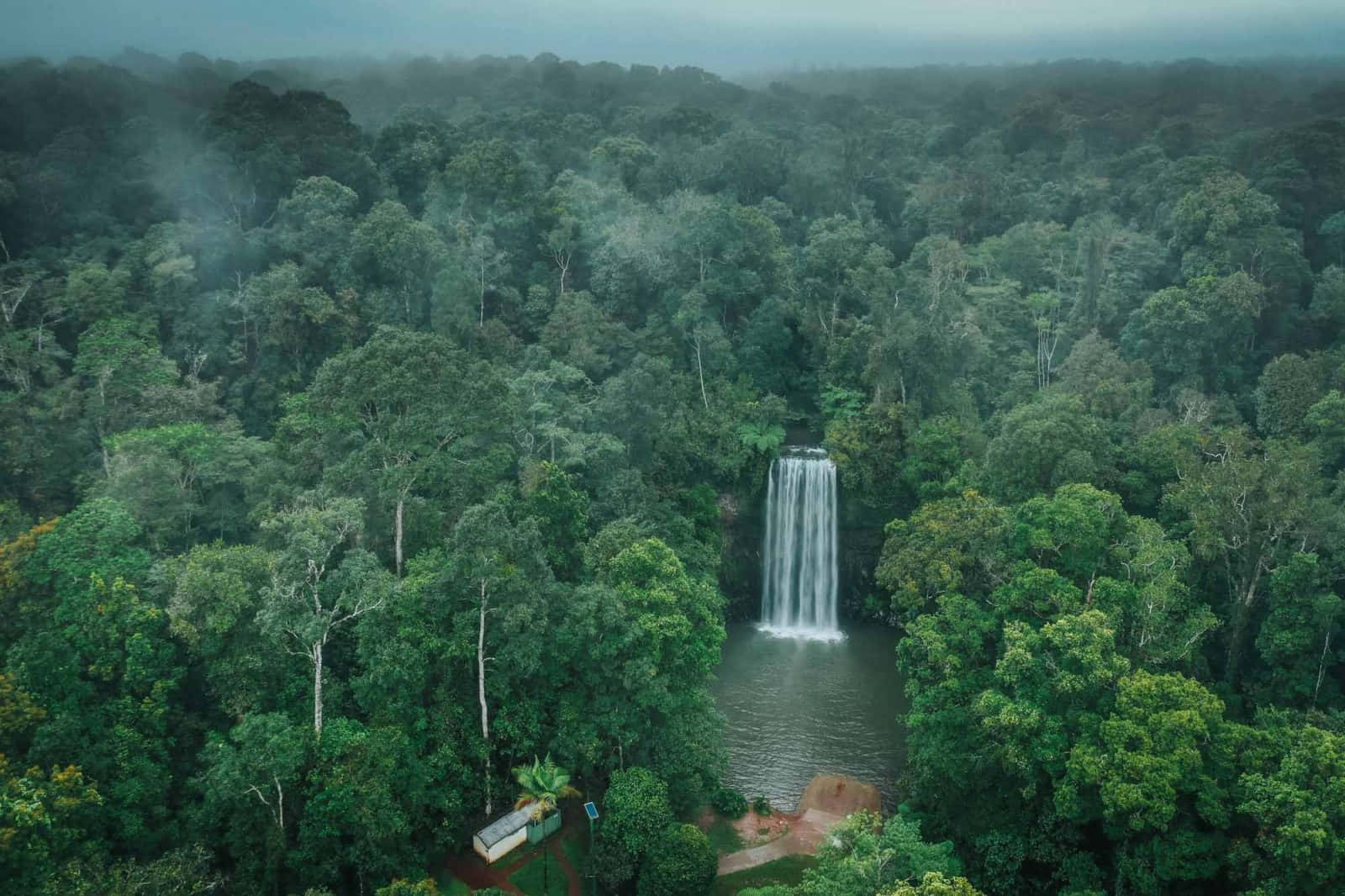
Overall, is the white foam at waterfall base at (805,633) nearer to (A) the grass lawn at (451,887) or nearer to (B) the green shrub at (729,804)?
(B) the green shrub at (729,804)

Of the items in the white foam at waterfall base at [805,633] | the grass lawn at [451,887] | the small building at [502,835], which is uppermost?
the small building at [502,835]

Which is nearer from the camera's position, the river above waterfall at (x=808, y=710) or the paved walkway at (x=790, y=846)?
the paved walkway at (x=790, y=846)

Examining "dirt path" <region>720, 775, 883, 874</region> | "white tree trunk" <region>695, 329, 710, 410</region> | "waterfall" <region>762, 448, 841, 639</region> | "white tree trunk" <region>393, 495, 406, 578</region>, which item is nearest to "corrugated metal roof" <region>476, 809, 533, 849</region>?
"dirt path" <region>720, 775, 883, 874</region>

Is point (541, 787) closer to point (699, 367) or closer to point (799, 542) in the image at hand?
point (799, 542)

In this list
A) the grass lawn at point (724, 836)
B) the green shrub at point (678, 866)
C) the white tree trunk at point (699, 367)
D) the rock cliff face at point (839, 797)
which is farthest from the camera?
the white tree trunk at point (699, 367)

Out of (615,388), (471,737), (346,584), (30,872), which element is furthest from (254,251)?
(30,872)

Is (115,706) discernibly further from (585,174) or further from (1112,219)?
(1112,219)

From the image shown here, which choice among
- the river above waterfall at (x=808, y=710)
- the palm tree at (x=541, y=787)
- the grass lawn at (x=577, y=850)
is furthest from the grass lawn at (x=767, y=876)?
the palm tree at (x=541, y=787)
